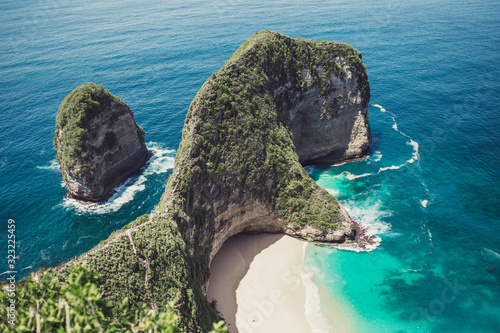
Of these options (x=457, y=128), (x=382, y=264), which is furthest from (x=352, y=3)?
(x=382, y=264)

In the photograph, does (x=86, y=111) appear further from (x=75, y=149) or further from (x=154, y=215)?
(x=154, y=215)

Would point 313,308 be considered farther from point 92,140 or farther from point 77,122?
point 77,122

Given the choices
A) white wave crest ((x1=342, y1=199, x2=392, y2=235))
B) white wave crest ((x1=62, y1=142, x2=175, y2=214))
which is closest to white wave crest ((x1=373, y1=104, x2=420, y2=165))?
white wave crest ((x1=342, y1=199, x2=392, y2=235))

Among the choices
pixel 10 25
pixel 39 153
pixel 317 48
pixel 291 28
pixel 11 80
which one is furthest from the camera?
pixel 10 25

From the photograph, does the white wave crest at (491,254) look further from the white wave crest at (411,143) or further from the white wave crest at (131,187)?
the white wave crest at (131,187)

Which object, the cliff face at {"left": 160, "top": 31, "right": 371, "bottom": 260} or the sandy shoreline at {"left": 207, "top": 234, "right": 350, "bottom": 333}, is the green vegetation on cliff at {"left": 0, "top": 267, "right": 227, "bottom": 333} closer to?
the cliff face at {"left": 160, "top": 31, "right": 371, "bottom": 260}

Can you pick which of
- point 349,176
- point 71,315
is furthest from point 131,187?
point 71,315
